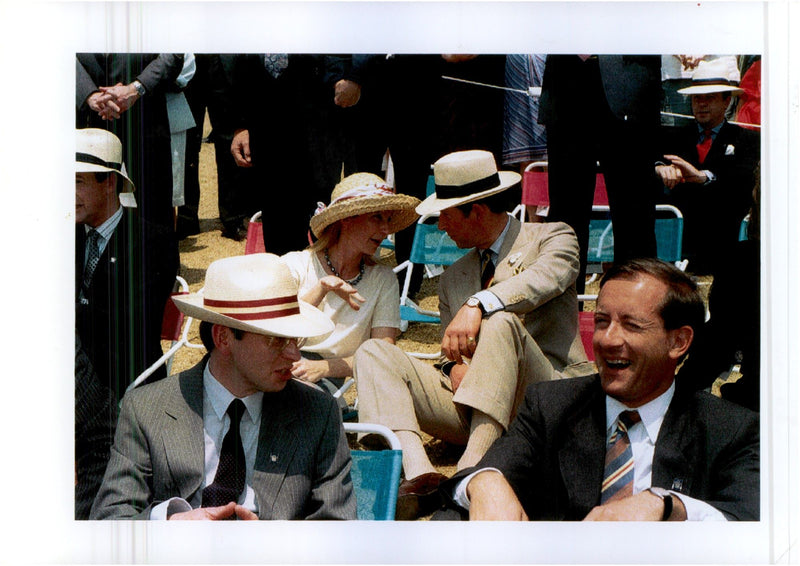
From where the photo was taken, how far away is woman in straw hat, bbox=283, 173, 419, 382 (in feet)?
15.8

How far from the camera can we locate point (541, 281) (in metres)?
4.72

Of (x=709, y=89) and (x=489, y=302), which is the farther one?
(x=489, y=302)

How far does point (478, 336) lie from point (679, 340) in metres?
0.87

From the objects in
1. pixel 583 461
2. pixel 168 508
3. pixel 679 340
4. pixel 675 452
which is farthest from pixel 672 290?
pixel 168 508

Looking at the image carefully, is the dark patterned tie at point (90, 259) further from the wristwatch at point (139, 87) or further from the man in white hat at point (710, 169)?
the man in white hat at point (710, 169)

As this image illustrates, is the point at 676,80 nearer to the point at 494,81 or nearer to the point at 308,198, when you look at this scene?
the point at 494,81

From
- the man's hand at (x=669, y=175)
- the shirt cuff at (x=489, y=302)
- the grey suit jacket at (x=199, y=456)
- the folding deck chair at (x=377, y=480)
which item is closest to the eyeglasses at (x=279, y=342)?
the grey suit jacket at (x=199, y=456)

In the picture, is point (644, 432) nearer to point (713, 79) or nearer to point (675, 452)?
point (675, 452)

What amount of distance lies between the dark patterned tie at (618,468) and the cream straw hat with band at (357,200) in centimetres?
145

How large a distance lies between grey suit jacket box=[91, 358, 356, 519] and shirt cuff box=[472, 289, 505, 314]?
0.92 meters

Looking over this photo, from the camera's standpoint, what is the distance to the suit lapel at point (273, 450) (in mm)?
3912

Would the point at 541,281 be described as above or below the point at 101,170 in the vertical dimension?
below

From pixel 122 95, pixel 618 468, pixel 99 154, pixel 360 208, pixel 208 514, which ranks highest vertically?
pixel 122 95

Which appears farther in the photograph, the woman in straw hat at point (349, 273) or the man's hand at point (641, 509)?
the woman in straw hat at point (349, 273)
